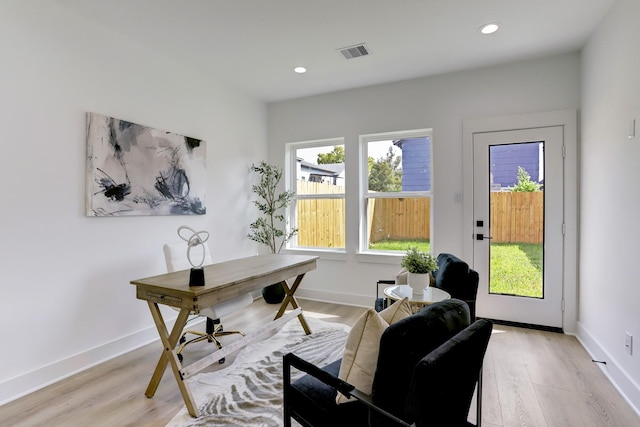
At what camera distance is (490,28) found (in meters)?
2.79

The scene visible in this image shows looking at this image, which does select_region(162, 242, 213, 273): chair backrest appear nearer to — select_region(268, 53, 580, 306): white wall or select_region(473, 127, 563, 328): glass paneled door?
select_region(268, 53, 580, 306): white wall

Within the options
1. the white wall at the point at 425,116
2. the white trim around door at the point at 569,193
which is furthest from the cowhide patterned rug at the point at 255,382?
the white trim around door at the point at 569,193

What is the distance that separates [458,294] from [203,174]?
9.36 feet

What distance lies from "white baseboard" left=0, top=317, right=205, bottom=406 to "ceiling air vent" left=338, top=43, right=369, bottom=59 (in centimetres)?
325

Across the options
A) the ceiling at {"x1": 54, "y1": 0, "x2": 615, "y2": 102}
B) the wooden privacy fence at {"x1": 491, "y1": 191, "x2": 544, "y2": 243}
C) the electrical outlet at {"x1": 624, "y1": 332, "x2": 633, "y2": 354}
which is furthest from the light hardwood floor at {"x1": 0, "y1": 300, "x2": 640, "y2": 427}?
the ceiling at {"x1": 54, "y1": 0, "x2": 615, "y2": 102}

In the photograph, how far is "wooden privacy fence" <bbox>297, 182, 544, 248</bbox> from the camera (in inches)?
135

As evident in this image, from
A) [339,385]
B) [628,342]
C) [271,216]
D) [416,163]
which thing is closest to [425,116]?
[416,163]

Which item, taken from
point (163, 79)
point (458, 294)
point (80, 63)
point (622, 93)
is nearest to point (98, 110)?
point (80, 63)

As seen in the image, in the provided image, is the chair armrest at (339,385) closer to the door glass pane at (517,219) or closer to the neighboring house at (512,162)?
the door glass pane at (517,219)

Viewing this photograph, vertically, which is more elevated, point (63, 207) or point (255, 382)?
point (63, 207)

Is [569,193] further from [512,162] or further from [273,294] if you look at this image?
[273,294]

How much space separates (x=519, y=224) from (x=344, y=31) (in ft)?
8.49

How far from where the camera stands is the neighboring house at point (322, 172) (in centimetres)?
452

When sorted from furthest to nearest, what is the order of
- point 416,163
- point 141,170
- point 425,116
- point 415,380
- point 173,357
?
point 416,163
point 425,116
point 141,170
point 173,357
point 415,380
